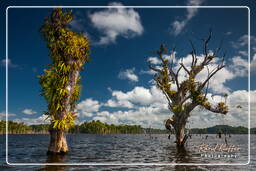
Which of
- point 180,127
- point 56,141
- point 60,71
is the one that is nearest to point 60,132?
point 56,141

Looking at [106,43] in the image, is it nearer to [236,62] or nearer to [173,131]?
[236,62]

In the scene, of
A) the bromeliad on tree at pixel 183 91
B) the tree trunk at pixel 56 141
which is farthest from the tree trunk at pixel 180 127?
the tree trunk at pixel 56 141

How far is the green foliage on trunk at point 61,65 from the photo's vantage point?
22.8 meters

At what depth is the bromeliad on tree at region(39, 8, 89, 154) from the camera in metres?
22.8

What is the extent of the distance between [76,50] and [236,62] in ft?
45.2

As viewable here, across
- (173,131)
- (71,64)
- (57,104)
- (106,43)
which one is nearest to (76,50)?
(71,64)

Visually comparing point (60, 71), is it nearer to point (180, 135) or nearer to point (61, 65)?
point (61, 65)

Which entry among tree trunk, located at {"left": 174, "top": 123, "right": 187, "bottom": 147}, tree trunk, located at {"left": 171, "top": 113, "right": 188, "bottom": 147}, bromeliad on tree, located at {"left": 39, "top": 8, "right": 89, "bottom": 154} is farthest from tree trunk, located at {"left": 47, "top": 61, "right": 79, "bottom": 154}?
tree trunk, located at {"left": 174, "top": 123, "right": 187, "bottom": 147}

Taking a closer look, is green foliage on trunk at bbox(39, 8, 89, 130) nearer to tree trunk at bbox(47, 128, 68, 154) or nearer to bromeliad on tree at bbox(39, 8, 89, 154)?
bromeliad on tree at bbox(39, 8, 89, 154)

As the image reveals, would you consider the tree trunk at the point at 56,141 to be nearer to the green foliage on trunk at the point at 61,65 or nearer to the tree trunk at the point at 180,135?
the green foliage on trunk at the point at 61,65

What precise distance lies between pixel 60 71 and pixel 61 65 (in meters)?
0.55

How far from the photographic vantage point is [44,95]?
23828 mm

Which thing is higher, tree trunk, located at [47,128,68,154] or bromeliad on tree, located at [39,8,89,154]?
bromeliad on tree, located at [39,8,89,154]

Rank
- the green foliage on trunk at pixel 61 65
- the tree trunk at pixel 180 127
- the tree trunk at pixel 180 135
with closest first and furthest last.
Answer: the green foliage on trunk at pixel 61 65 → the tree trunk at pixel 180 127 → the tree trunk at pixel 180 135
